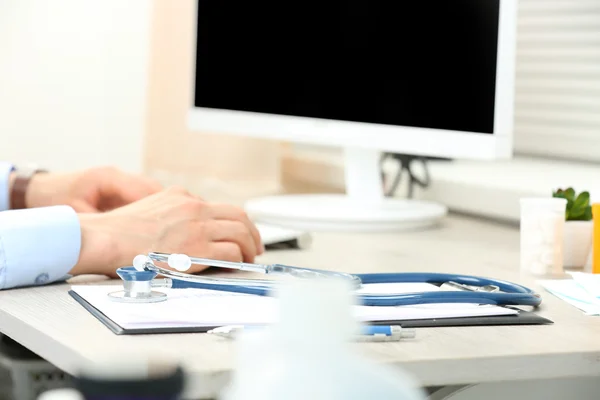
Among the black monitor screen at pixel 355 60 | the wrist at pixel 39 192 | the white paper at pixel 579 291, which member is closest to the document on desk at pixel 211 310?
the white paper at pixel 579 291

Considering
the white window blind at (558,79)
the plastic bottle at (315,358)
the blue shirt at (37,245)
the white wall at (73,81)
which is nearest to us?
the plastic bottle at (315,358)

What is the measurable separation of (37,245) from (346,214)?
63 cm

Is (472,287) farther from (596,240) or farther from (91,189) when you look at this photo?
(91,189)

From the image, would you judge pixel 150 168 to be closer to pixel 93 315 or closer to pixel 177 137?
pixel 177 137

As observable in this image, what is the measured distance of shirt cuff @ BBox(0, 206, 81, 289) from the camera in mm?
983

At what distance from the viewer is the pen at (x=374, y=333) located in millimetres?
771

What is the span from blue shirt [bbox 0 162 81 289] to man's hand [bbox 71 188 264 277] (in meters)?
0.02

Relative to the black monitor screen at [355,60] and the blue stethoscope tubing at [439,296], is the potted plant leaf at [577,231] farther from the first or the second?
the blue stethoscope tubing at [439,296]

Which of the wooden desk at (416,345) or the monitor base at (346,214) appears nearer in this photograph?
the wooden desk at (416,345)

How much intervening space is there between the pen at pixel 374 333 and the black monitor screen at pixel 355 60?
2.04 ft

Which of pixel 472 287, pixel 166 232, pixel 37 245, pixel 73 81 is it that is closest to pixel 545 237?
pixel 472 287

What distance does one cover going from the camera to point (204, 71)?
1.85 meters

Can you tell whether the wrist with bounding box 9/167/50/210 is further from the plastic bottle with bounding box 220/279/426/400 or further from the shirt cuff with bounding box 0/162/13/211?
the plastic bottle with bounding box 220/279/426/400

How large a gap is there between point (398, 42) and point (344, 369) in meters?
1.18
